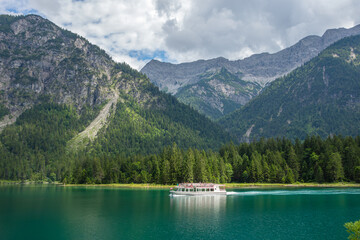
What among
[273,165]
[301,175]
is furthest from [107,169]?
[301,175]

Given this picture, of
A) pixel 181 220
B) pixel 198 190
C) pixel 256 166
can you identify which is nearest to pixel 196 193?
pixel 198 190

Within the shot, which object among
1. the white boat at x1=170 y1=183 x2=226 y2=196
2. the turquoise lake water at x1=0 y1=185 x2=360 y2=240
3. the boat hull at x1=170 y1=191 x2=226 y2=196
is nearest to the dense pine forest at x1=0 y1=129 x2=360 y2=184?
the white boat at x1=170 y1=183 x2=226 y2=196

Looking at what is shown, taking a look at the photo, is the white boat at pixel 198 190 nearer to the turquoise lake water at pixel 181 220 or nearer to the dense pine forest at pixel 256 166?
the dense pine forest at pixel 256 166

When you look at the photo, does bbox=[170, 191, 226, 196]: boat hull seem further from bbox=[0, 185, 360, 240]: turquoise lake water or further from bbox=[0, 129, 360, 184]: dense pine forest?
bbox=[0, 185, 360, 240]: turquoise lake water

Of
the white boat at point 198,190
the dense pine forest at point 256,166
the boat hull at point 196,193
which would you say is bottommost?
the boat hull at point 196,193

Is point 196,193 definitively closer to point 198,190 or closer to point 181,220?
point 198,190

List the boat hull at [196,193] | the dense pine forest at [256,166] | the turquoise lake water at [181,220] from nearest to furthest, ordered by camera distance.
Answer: the turquoise lake water at [181,220] < the boat hull at [196,193] < the dense pine forest at [256,166]

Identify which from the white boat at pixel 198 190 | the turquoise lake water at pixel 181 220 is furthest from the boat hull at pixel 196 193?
the turquoise lake water at pixel 181 220

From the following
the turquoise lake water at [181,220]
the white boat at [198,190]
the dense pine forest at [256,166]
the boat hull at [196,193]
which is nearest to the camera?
the turquoise lake water at [181,220]

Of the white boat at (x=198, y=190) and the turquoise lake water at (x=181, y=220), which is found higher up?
the white boat at (x=198, y=190)

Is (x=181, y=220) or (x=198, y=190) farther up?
(x=198, y=190)

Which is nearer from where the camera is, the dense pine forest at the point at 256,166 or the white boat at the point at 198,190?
the white boat at the point at 198,190

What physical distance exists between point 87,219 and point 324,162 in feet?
436

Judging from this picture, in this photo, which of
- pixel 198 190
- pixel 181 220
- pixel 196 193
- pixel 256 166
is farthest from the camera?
pixel 256 166
